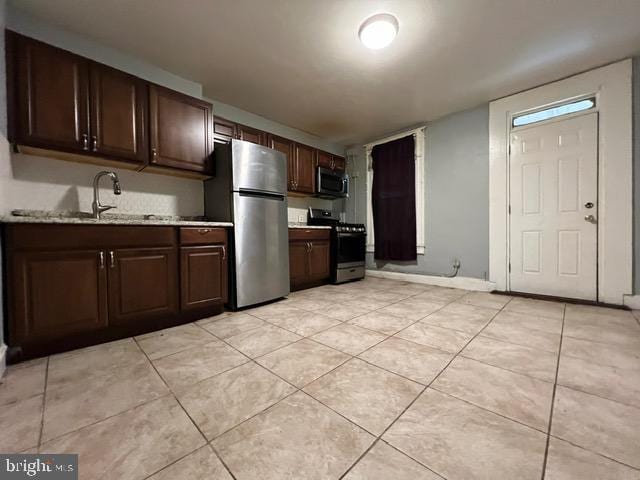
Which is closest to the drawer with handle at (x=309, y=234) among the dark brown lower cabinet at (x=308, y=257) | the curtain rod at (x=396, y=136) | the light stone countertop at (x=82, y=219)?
the dark brown lower cabinet at (x=308, y=257)

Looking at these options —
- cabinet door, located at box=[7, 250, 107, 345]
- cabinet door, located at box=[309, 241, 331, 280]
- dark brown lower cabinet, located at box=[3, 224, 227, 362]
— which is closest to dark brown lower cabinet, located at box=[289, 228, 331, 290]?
cabinet door, located at box=[309, 241, 331, 280]

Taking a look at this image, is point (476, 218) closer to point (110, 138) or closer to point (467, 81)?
point (467, 81)

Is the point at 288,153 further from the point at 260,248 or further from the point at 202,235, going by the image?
the point at 202,235

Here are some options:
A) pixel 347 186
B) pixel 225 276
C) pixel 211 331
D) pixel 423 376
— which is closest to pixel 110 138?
pixel 225 276

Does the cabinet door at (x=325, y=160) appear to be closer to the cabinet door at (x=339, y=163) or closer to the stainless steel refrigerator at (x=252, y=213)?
the cabinet door at (x=339, y=163)

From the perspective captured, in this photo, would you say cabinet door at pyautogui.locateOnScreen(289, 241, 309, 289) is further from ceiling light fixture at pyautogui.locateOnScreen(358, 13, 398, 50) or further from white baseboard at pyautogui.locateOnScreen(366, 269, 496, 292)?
ceiling light fixture at pyautogui.locateOnScreen(358, 13, 398, 50)

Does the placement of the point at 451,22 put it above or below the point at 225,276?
above

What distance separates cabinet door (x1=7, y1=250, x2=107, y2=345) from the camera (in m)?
1.44

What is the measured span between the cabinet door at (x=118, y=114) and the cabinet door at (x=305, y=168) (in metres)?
1.92

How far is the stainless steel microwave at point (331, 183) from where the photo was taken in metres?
3.92

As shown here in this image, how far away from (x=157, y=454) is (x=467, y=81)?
3.78 metres

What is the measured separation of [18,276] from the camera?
4.73 ft

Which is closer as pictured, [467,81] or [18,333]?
[18,333]

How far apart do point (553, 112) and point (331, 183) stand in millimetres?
2811
